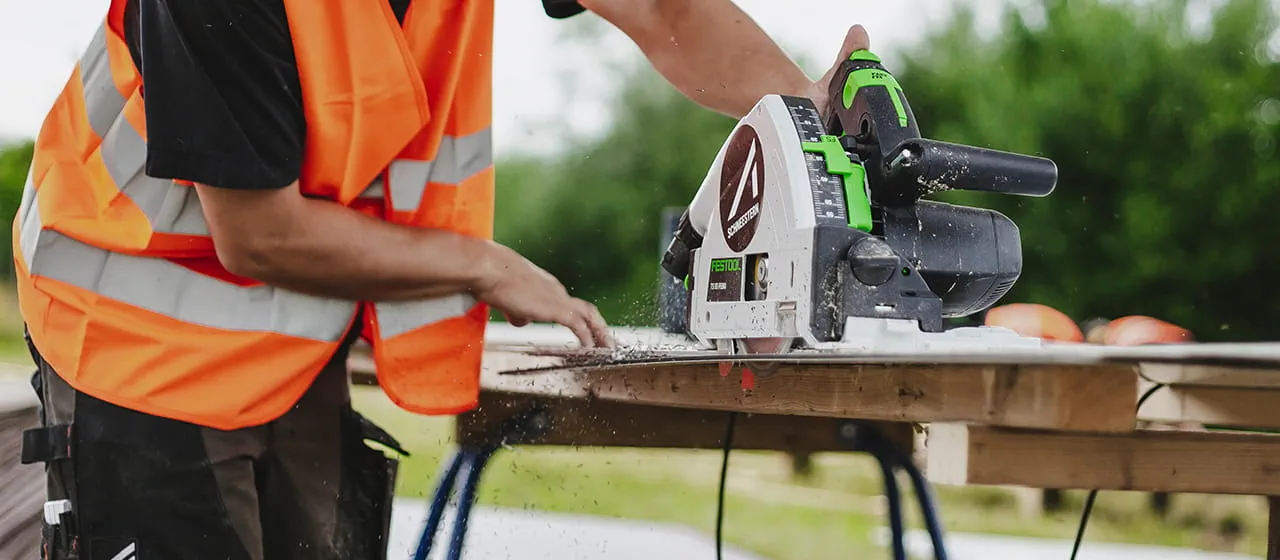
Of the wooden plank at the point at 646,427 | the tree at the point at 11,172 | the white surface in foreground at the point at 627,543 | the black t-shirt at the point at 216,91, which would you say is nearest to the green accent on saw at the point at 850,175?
the black t-shirt at the point at 216,91

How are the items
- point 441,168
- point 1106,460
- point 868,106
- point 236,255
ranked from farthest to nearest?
point 441,168
point 868,106
point 236,255
point 1106,460

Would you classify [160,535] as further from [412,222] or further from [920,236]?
[920,236]

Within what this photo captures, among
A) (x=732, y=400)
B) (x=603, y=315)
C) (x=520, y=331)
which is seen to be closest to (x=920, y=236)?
(x=732, y=400)

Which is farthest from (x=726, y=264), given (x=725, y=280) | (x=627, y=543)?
(x=627, y=543)

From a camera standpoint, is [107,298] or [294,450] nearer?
[107,298]

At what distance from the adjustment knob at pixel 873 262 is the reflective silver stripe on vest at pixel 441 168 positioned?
25.1 inches

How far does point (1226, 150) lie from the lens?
465 inches

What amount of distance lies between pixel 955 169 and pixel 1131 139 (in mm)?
11636

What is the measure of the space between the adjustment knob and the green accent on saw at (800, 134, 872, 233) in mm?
67

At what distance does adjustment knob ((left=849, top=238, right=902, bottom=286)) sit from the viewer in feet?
4.41

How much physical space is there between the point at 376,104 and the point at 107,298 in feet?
1.49

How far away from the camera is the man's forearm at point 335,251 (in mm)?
1428

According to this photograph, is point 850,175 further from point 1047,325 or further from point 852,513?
point 852,513

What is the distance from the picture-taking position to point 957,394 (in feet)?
3.52
